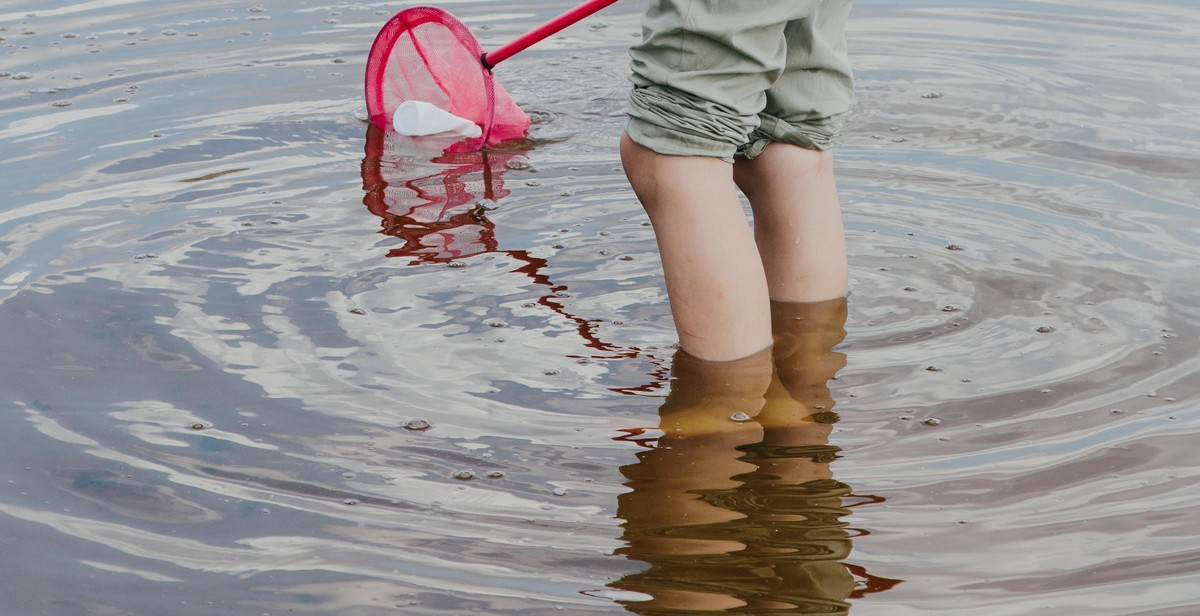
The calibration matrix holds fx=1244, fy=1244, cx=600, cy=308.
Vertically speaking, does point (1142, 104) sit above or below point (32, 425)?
above

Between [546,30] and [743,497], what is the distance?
193 centimetres

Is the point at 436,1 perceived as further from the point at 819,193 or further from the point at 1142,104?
the point at 819,193

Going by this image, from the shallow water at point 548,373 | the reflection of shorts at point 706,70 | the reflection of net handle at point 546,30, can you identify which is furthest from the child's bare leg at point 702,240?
the reflection of net handle at point 546,30

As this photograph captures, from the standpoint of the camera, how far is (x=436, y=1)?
5.99 metres

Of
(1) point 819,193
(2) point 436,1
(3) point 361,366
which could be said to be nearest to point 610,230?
(1) point 819,193

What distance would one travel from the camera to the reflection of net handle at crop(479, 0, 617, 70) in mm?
3242

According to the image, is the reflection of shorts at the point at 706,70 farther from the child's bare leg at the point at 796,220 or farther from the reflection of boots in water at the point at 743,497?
the reflection of boots in water at the point at 743,497

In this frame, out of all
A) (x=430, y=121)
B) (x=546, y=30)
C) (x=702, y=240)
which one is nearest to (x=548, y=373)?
(x=702, y=240)

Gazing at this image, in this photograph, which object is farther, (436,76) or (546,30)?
(436,76)

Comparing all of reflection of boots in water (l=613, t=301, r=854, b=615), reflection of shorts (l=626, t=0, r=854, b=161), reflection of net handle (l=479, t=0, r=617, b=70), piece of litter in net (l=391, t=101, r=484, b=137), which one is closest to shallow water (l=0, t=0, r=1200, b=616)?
reflection of boots in water (l=613, t=301, r=854, b=615)

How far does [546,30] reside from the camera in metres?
3.66

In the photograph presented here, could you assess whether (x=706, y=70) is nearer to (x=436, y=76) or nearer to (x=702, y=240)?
(x=702, y=240)

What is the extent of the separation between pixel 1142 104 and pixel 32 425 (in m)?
3.82

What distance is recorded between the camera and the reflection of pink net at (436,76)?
4.14 metres
